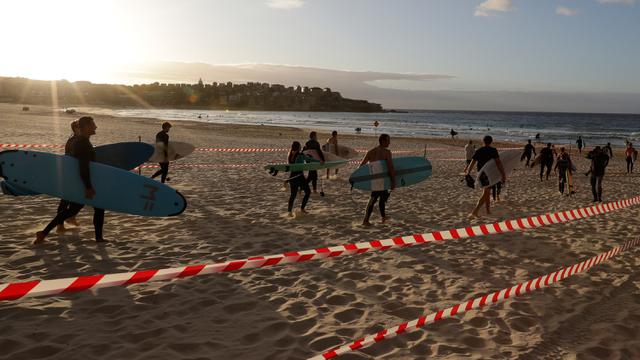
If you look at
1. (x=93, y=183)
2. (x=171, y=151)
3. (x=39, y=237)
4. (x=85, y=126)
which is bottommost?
(x=39, y=237)

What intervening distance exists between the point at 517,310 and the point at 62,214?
6560 millimetres

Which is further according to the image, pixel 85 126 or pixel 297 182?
pixel 297 182

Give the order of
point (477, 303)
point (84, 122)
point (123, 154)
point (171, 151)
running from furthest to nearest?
point (171, 151), point (123, 154), point (84, 122), point (477, 303)

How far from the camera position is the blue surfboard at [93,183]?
6.58 meters

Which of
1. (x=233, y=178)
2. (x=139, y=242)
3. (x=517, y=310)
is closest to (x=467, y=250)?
(x=517, y=310)

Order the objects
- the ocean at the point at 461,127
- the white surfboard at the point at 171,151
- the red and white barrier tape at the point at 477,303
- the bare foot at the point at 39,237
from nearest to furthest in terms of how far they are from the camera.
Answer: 1. the red and white barrier tape at the point at 477,303
2. the bare foot at the point at 39,237
3. the white surfboard at the point at 171,151
4. the ocean at the point at 461,127

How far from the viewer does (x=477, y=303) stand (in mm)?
5094

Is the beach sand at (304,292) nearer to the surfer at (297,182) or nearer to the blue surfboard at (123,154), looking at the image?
the surfer at (297,182)

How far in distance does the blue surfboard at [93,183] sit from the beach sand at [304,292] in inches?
25.9

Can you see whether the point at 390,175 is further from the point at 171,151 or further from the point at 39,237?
the point at 171,151

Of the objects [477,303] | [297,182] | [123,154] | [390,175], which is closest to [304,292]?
[477,303]

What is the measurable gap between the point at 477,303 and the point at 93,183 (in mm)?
5832

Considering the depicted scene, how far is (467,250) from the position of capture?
7164 millimetres

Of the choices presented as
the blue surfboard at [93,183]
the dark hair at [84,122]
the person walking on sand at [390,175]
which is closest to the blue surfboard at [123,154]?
the blue surfboard at [93,183]
